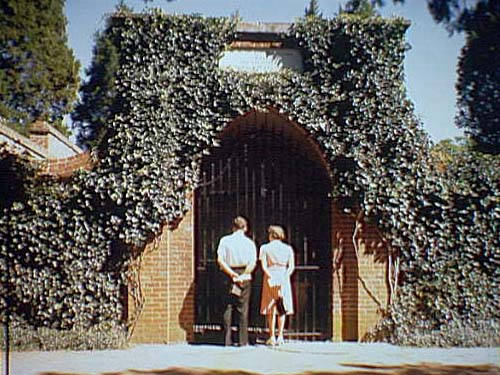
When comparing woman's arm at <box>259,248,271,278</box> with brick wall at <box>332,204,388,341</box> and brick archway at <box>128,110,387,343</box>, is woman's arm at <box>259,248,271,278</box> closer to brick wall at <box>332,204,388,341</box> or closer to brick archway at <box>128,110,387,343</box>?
brick archway at <box>128,110,387,343</box>

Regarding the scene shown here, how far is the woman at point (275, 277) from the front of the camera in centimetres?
402

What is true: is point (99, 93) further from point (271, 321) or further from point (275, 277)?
point (271, 321)

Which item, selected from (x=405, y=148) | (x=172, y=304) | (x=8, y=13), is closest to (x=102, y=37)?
(x=8, y=13)

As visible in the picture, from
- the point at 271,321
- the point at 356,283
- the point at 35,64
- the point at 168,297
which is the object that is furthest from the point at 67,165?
the point at 356,283

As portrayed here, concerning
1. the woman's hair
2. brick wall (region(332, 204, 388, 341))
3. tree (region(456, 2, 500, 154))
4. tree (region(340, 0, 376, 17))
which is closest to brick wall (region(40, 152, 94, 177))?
the woman's hair

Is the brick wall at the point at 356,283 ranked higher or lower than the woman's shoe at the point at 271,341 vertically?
higher

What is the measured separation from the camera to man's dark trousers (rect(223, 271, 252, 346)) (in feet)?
13.1

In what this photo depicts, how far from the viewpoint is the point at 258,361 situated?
141 inches

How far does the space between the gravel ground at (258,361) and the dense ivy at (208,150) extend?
14.2 inches

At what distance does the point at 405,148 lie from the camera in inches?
164

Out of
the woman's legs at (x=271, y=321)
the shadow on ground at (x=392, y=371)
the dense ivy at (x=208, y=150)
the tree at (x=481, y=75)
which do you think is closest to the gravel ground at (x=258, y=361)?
the shadow on ground at (x=392, y=371)

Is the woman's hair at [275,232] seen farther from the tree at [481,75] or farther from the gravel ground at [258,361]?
the tree at [481,75]

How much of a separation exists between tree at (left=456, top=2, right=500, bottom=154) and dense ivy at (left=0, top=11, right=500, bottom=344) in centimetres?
59

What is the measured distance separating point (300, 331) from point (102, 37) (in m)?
2.05
